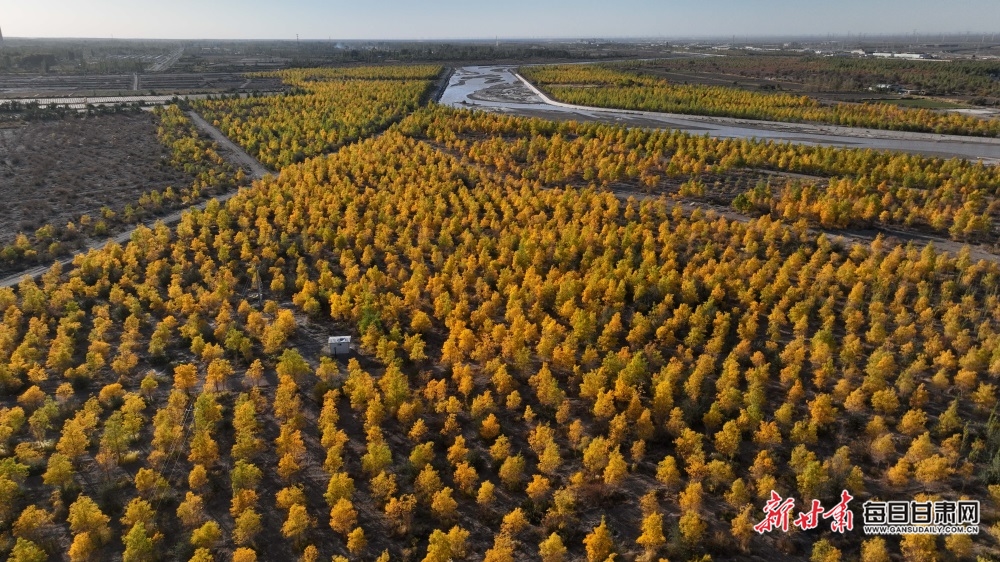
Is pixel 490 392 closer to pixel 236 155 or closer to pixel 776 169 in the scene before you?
pixel 776 169

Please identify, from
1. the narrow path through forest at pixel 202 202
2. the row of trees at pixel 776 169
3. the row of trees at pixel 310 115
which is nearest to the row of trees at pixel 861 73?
the row of trees at pixel 776 169

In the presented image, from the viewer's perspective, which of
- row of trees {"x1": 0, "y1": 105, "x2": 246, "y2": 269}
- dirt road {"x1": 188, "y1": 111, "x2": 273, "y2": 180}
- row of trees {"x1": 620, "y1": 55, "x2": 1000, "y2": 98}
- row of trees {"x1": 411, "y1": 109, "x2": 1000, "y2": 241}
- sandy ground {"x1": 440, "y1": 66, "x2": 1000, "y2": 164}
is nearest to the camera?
row of trees {"x1": 0, "y1": 105, "x2": 246, "y2": 269}

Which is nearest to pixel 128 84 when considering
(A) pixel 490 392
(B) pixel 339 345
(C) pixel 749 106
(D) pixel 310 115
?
(D) pixel 310 115

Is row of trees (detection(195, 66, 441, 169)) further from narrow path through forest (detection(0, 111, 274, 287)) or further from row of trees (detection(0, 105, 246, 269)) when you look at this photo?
row of trees (detection(0, 105, 246, 269))

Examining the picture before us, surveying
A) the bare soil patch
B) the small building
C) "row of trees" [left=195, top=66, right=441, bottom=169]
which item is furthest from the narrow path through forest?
the small building

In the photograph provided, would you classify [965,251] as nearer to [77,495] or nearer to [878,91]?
[77,495]
